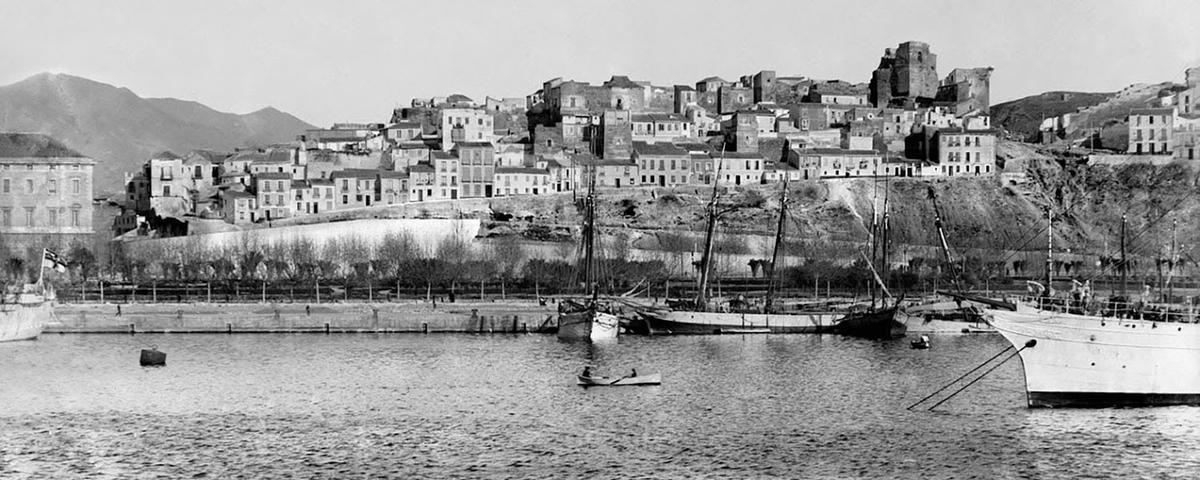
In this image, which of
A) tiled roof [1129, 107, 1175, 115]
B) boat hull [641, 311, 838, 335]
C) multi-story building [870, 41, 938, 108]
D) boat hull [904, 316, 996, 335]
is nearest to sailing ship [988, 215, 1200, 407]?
boat hull [641, 311, 838, 335]

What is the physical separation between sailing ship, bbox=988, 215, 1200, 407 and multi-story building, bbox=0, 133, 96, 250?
42.4 m

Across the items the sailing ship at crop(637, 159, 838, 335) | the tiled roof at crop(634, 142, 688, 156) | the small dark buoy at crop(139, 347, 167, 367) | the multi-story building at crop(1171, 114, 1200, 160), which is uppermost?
the multi-story building at crop(1171, 114, 1200, 160)

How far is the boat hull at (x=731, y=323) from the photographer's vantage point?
47.1m

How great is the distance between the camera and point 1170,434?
26.2m

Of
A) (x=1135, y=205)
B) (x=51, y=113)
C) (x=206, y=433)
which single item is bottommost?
(x=206, y=433)

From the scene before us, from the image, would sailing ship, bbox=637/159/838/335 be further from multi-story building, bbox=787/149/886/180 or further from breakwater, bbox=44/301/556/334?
multi-story building, bbox=787/149/886/180

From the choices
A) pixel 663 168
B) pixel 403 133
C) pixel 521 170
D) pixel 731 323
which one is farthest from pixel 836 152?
pixel 731 323

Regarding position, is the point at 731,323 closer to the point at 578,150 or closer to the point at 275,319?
the point at 275,319

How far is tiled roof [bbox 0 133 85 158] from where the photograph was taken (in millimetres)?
61406

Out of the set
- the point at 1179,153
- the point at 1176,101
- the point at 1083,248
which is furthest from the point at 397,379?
the point at 1176,101

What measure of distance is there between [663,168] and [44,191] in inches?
1489

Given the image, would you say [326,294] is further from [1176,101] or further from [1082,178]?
[1176,101]

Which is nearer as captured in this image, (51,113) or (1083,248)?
(1083,248)

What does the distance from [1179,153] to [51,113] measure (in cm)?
7125
